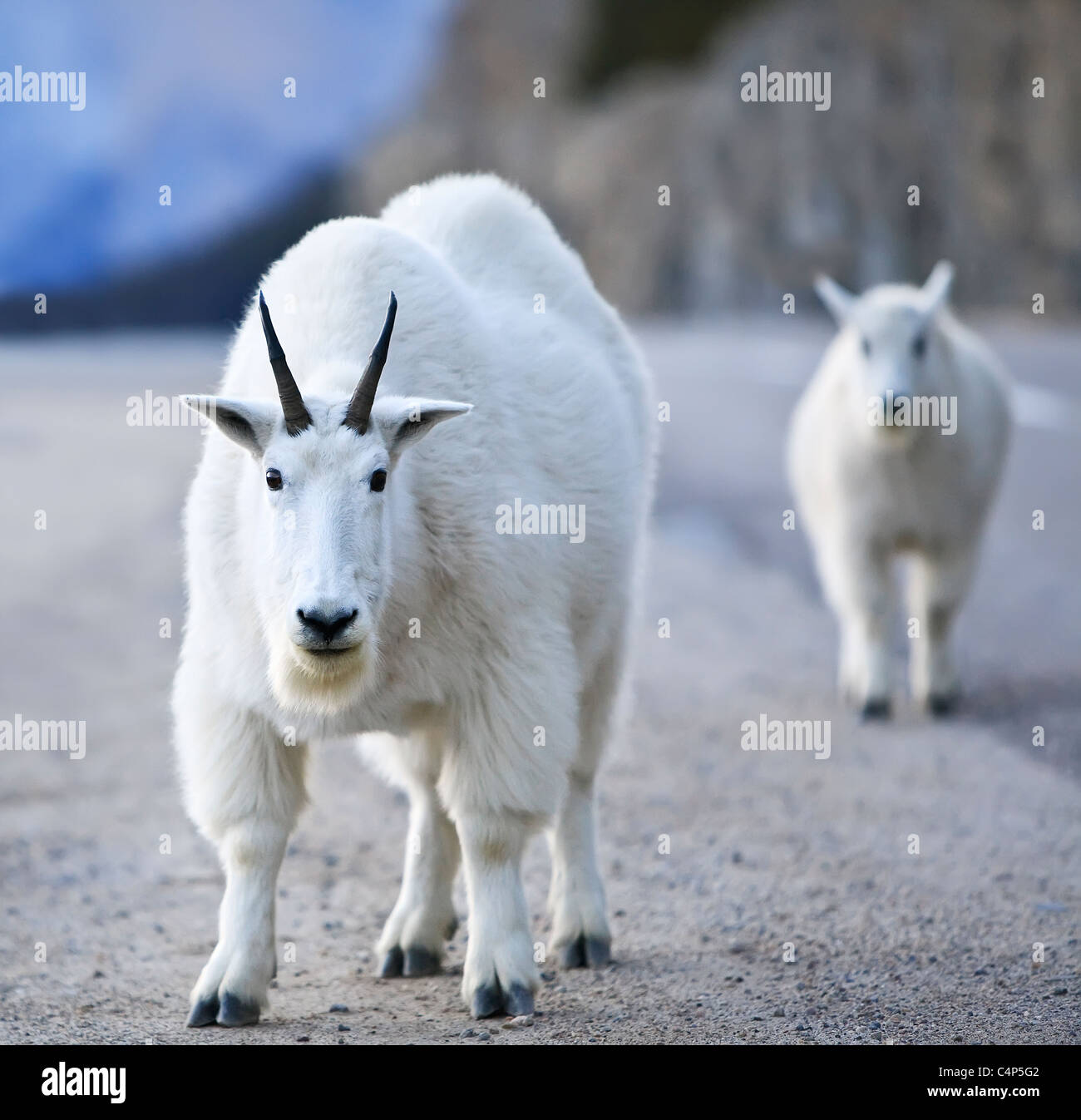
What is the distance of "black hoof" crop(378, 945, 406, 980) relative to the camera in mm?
4961

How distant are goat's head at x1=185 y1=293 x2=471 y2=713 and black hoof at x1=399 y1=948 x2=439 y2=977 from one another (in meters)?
1.19

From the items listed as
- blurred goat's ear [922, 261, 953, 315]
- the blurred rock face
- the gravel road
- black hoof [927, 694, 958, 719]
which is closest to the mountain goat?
the gravel road

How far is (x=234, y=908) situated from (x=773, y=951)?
1.65 metres

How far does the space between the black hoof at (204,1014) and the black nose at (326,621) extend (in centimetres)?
116

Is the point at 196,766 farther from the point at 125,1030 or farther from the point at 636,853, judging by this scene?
the point at 636,853

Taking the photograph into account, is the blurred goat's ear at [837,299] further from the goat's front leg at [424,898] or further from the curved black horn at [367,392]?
the curved black horn at [367,392]

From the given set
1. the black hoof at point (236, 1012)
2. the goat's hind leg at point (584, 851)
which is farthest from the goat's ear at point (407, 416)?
the black hoof at point (236, 1012)

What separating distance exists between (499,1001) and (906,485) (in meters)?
4.49

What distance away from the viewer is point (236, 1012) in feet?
14.1

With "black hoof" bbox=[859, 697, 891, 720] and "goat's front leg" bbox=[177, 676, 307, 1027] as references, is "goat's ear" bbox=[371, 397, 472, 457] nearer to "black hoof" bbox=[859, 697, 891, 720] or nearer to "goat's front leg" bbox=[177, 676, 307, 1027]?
"goat's front leg" bbox=[177, 676, 307, 1027]

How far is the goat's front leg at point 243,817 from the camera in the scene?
14.4 ft

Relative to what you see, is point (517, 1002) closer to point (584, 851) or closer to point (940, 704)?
point (584, 851)

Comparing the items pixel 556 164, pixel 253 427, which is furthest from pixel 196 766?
pixel 556 164
